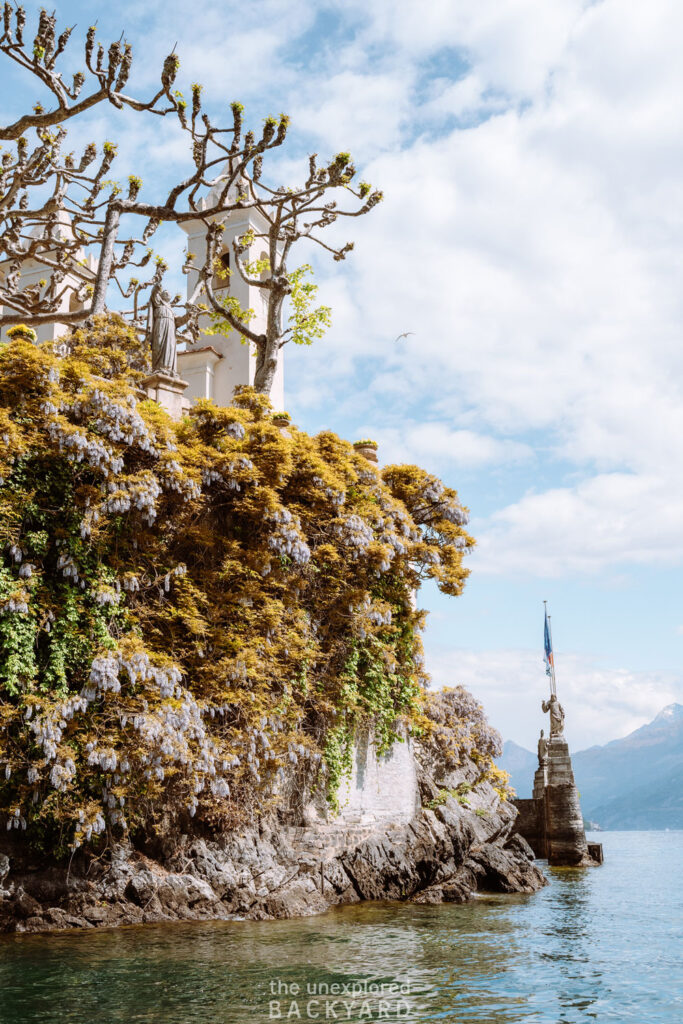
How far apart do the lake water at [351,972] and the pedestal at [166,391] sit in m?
12.9

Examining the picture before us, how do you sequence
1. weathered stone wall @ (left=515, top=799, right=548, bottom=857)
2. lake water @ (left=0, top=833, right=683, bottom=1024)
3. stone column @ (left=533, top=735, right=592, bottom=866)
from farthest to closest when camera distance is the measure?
Answer: weathered stone wall @ (left=515, top=799, right=548, bottom=857) < stone column @ (left=533, top=735, right=592, bottom=866) < lake water @ (left=0, top=833, right=683, bottom=1024)

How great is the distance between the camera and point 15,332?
1961cm

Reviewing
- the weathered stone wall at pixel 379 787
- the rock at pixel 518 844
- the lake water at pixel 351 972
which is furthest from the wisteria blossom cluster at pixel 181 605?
the rock at pixel 518 844

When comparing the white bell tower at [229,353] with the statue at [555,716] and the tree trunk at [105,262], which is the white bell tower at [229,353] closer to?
the tree trunk at [105,262]

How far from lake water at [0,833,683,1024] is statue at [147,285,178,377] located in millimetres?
14321

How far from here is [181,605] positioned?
17750mm

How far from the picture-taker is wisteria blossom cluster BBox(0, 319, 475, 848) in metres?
15.3

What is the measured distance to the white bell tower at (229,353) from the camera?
3866cm

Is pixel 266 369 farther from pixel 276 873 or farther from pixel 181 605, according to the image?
pixel 276 873

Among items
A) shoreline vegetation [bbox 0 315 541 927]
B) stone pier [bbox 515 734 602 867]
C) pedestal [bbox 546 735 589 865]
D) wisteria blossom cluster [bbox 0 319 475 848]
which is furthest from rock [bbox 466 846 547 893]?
pedestal [bbox 546 735 589 865]

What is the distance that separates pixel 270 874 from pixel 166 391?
12503 mm

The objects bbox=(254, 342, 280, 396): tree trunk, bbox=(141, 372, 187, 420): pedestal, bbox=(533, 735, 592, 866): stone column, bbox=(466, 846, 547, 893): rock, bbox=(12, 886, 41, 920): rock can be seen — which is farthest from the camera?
bbox=(533, 735, 592, 866): stone column

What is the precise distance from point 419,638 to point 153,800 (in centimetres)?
868

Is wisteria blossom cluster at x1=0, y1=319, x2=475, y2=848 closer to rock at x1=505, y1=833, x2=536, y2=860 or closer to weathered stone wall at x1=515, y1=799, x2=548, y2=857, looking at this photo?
rock at x1=505, y1=833, x2=536, y2=860
